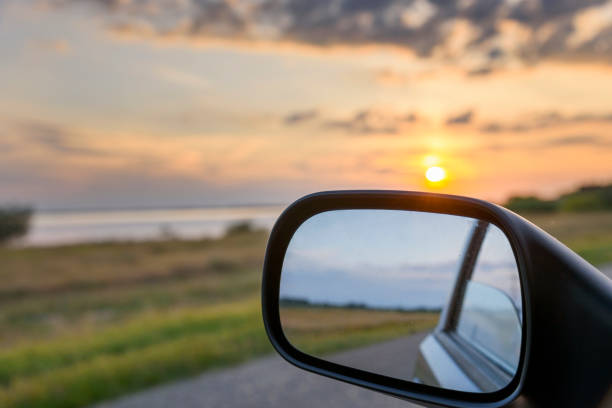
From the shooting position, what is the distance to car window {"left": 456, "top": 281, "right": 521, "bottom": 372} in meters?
1.71

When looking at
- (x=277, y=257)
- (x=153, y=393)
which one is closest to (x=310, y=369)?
(x=277, y=257)

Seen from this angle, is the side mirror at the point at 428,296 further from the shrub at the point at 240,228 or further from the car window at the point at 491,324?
the shrub at the point at 240,228

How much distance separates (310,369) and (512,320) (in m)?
0.59

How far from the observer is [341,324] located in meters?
2.66

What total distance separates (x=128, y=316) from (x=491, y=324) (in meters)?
10.4

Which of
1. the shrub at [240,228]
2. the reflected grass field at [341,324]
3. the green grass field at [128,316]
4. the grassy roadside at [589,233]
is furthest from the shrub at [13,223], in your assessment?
the reflected grass field at [341,324]

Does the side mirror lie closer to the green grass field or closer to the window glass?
the window glass

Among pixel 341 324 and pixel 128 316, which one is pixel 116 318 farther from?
pixel 341 324

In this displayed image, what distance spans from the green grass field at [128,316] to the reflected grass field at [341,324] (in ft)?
0.06

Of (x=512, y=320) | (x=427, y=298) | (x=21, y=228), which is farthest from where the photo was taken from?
(x=21, y=228)

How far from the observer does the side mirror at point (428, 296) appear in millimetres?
1248

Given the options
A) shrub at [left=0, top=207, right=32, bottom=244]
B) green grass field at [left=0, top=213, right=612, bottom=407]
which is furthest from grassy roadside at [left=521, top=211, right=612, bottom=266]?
shrub at [left=0, top=207, right=32, bottom=244]

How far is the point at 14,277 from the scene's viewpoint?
20344mm

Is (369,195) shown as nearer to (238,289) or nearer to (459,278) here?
(459,278)
